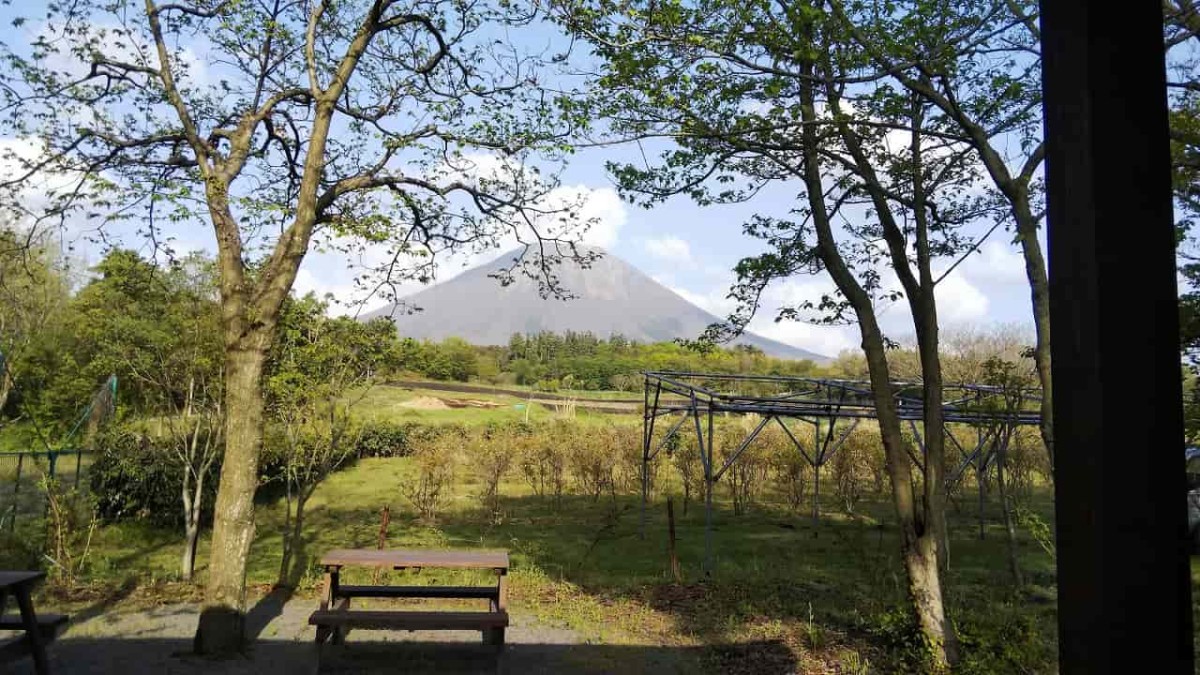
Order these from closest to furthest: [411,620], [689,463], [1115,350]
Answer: [1115,350]
[411,620]
[689,463]

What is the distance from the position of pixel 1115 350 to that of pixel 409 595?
571cm

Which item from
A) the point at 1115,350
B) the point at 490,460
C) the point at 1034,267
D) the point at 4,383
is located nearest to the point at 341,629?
the point at 1034,267

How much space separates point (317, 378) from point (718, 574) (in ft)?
16.3

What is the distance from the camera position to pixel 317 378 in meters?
8.95

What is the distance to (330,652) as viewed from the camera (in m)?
6.07

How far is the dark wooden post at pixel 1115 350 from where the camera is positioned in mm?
1141

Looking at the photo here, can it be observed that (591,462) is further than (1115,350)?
Yes

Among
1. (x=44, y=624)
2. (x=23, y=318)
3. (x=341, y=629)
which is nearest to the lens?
(x=44, y=624)

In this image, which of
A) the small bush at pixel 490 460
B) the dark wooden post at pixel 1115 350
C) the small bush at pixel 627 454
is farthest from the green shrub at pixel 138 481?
the dark wooden post at pixel 1115 350

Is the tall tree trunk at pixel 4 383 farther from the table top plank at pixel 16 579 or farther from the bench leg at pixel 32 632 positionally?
the bench leg at pixel 32 632

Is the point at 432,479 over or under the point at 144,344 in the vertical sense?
under

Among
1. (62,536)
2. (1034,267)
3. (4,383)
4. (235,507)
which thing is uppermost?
(1034,267)

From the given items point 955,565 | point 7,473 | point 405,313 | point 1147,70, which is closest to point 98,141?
point 405,313

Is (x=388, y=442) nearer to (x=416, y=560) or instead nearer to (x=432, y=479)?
(x=432, y=479)
